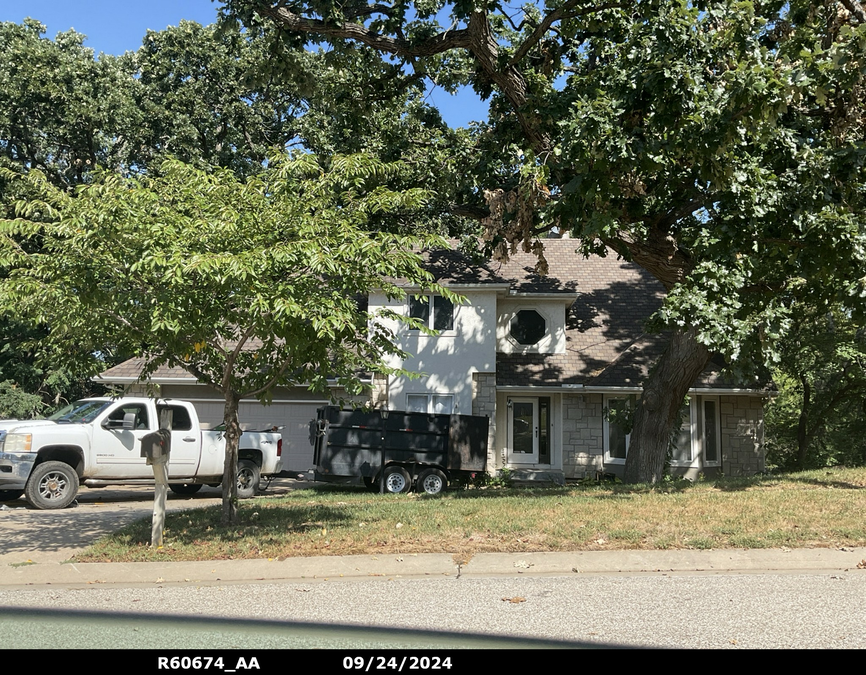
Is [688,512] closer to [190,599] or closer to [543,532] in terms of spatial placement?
[543,532]

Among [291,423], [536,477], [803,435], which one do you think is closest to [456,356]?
[536,477]

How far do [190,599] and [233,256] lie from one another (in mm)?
3519

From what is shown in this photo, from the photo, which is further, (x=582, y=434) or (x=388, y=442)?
(x=582, y=434)

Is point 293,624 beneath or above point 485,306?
beneath

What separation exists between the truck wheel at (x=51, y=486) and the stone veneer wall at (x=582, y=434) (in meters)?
12.4

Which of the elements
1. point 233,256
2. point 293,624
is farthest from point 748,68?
point 293,624

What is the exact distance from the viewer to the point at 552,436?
21016 mm

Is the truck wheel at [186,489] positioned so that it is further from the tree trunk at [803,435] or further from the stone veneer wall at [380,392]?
the tree trunk at [803,435]

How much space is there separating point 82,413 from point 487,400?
10128 millimetres

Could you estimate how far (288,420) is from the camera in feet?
70.3

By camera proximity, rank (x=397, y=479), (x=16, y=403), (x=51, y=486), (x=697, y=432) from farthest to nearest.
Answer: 1. (x=16, y=403)
2. (x=697, y=432)
3. (x=397, y=479)
4. (x=51, y=486)

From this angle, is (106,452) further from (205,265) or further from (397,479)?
(205,265)

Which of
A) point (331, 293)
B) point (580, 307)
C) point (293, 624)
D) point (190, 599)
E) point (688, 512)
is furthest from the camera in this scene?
point (580, 307)

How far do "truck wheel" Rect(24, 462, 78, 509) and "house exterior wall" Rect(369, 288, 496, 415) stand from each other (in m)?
8.96
